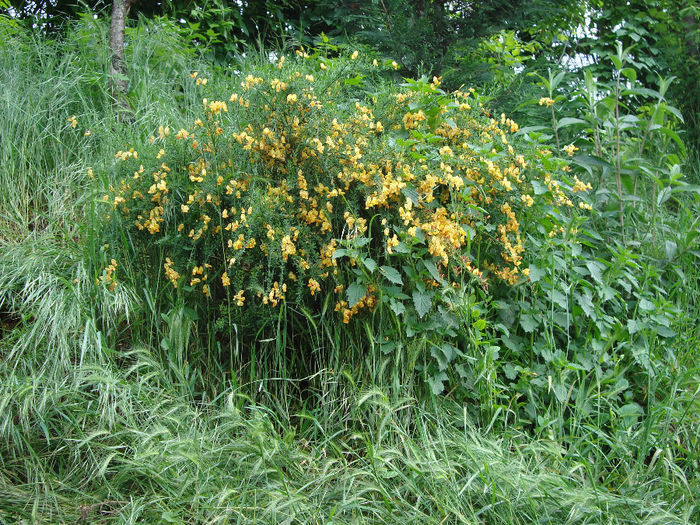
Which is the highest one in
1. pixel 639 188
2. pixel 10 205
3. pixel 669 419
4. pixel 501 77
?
pixel 501 77

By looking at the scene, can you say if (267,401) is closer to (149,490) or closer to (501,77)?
(149,490)

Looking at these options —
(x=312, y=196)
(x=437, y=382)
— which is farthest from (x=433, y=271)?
(x=312, y=196)

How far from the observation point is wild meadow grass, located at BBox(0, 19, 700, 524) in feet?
6.64

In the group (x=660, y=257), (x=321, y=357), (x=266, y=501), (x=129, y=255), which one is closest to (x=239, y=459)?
(x=266, y=501)

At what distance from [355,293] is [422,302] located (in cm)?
26

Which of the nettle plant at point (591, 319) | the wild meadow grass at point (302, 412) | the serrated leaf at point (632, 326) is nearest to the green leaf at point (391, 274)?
the wild meadow grass at point (302, 412)

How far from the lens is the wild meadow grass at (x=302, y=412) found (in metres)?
2.03

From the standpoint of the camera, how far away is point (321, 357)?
2650 millimetres

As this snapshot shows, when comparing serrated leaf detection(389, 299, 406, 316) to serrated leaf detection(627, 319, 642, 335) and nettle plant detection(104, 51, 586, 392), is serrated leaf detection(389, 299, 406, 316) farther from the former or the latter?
serrated leaf detection(627, 319, 642, 335)

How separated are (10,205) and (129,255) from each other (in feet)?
3.08

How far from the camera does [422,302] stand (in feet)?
7.84

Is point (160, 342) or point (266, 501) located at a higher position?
point (160, 342)

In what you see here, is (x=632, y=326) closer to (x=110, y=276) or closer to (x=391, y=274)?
(x=391, y=274)

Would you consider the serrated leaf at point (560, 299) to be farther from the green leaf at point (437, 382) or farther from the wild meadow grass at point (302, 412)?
the green leaf at point (437, 382)
